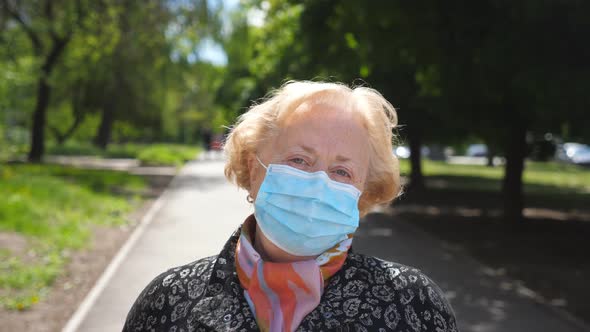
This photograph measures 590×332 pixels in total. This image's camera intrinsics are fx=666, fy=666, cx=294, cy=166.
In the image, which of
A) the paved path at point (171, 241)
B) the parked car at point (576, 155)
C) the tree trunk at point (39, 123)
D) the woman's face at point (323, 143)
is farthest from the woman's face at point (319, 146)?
the parked car at point (576, 155)

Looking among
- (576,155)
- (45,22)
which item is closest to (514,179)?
(45,22)

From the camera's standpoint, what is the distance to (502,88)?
32.2ft

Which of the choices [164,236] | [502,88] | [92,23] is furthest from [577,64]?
[92,23]

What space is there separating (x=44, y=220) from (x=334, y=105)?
10209mm

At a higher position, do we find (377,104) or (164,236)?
(377,104)

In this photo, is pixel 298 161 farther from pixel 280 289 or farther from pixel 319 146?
pixel 280 289

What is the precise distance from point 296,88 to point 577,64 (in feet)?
23.8

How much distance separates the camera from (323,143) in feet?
6.77

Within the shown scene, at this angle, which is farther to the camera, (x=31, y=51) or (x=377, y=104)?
(x=31, y=51)

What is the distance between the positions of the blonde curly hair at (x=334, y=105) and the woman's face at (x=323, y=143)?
3 cm

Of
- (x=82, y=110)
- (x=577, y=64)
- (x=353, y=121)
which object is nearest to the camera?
(x=353, y=121)

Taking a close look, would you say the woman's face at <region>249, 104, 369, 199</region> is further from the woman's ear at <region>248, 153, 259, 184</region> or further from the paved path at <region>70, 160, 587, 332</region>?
the paved path at <region>70, 160, 587, 332</region>

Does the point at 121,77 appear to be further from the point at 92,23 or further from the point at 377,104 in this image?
the point at 377,104

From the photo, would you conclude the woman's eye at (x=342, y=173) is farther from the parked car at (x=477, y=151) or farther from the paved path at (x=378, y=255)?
the parked car at (x=477, y=151)
